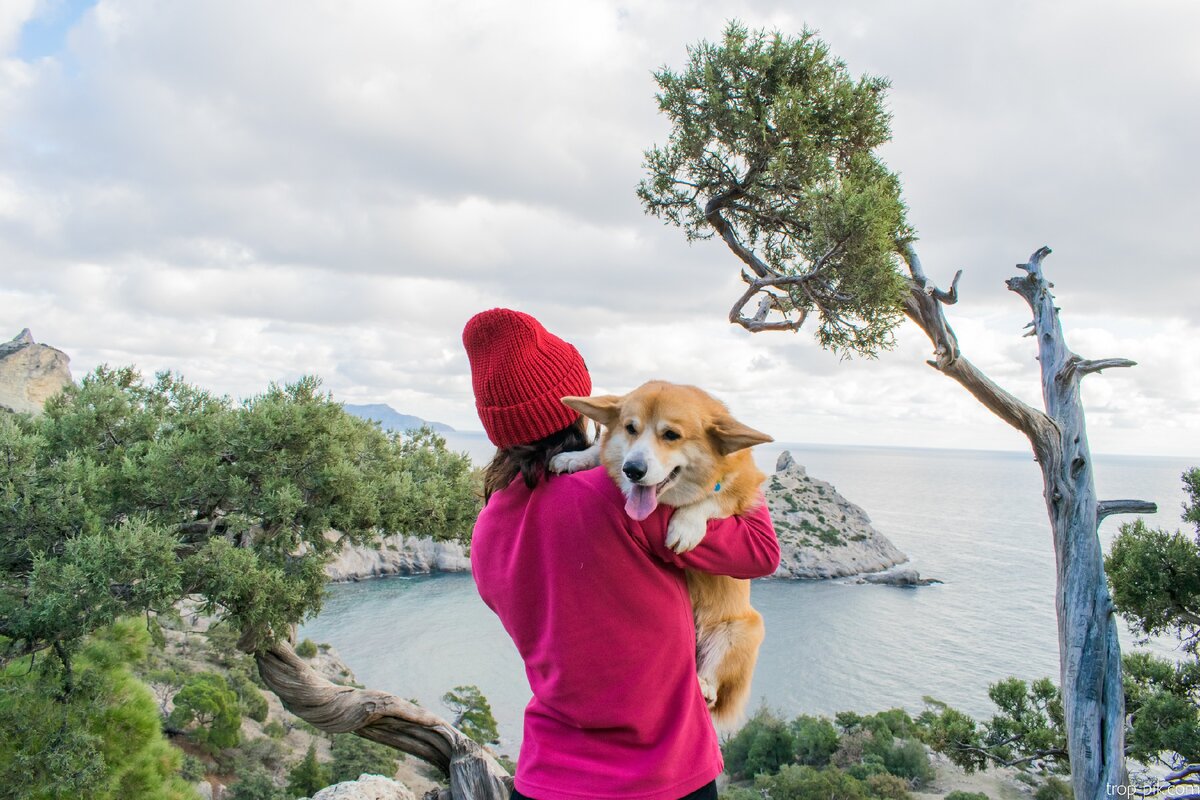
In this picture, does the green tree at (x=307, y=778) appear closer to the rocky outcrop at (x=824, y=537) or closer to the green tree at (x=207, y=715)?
the green tree at (x=207, y=715)

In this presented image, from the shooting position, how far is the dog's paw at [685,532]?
167 centimetres

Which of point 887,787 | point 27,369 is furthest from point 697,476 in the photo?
point 27,369

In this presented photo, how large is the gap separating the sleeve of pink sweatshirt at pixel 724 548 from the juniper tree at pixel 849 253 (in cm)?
591

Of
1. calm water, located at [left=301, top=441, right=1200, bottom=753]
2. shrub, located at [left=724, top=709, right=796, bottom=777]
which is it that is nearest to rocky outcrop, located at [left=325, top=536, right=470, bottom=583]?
calm water, located at [left=301, top=441, right=1200, bottom=753]

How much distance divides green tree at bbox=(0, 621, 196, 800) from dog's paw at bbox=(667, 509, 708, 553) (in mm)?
7655

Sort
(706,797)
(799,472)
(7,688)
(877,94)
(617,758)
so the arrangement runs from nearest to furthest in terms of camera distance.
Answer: (617,758) → (706,797) → (7,688) → (877,94) → (799,472)

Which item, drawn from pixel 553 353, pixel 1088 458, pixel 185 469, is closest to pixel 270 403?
pixel 185 469

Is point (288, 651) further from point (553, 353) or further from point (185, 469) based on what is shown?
point (553, 353)

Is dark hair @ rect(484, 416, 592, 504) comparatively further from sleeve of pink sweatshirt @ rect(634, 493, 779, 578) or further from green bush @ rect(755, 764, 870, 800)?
green bush @ rect(755, 764, 870, 800)

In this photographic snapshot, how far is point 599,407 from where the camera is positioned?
192 centimetres

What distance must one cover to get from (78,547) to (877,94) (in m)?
9.16

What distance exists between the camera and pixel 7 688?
22.8 feet

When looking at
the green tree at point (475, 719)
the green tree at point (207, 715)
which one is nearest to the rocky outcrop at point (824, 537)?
the green tree at point (475, 719)

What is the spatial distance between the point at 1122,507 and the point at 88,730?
10435mm
